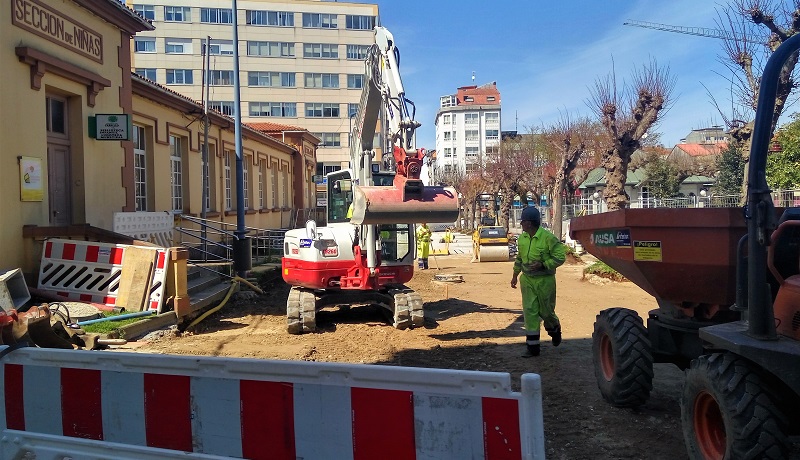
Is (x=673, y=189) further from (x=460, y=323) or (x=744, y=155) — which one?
(x=460, y=323)

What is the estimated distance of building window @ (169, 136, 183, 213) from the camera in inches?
685

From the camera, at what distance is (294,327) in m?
9.92

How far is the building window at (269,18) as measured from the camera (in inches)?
2254

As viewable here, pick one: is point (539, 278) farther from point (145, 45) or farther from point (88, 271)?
point (145, 45)

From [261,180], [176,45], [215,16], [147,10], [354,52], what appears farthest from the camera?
[354,52]

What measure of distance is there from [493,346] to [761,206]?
5.67m

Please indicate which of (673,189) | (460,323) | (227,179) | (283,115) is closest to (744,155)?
(460,323)

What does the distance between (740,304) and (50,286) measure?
9.53m

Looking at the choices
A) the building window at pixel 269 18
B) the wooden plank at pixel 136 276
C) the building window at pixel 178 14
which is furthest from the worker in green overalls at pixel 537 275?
the building window at pixel 178 14

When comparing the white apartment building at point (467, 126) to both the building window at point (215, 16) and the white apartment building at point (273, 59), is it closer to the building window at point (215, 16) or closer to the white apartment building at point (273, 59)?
the white apartment building at point (273, 59)

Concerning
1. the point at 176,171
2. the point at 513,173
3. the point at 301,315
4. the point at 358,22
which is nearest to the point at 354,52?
the point at 358,22

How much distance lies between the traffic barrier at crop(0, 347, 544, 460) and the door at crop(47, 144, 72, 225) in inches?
323

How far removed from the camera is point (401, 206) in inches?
346

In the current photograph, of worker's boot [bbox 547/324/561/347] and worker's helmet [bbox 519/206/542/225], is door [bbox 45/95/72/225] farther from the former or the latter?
worker's boot [bbox 547/324/561/347]
